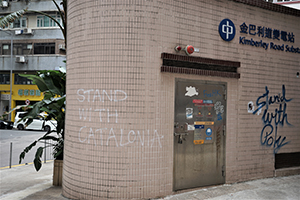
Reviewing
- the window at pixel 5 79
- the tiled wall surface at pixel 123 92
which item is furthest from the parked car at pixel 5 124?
the tiled wall surface at pixel 123 92

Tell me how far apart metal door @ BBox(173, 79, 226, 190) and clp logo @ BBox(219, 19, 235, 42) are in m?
1.12

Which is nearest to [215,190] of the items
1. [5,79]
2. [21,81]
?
[21,81]

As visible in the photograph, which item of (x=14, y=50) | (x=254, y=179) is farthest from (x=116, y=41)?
(x=14, y=50)

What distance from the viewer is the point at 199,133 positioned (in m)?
6.32

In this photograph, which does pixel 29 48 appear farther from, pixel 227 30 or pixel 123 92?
pixel 123 92

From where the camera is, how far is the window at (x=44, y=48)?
3123cm

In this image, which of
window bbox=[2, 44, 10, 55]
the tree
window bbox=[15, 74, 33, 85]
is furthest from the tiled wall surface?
window bbox=[2, 44, 10, 55]

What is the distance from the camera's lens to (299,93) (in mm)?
8047

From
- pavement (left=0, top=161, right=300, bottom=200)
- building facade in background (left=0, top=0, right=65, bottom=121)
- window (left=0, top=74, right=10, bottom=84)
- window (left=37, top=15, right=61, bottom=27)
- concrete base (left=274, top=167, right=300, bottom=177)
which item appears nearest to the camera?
Result: pavement (left=0, top=161, right=300, bottom=200)

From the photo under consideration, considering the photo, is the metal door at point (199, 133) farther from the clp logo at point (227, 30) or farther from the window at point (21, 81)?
the window at point (21, 81)

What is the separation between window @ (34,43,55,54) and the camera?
31234mm

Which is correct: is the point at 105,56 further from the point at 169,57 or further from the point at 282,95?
the point at 282,95

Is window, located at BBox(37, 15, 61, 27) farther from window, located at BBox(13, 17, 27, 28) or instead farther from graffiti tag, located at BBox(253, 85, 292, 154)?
graffiti tag, located at BBox(253, 85, 292, 154)

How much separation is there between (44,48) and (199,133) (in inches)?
1140
